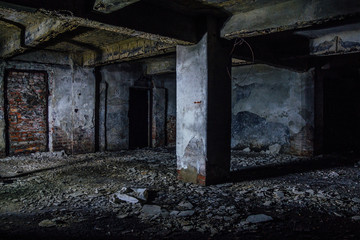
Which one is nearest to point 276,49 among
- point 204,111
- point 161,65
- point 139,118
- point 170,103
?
point 204,111

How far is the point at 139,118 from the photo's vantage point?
28.8 ft

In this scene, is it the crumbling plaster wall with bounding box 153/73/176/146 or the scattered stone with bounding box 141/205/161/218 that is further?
the crumbling plaster wall with bounding box 153/73/176/146

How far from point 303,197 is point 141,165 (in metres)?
3.24

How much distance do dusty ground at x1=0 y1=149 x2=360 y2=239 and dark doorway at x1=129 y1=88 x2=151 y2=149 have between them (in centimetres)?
316

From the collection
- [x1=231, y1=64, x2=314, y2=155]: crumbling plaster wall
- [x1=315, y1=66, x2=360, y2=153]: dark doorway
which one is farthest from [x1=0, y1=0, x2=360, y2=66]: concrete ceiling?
[x1=315, y1=66, x2=360, y2=153]: dark doorway

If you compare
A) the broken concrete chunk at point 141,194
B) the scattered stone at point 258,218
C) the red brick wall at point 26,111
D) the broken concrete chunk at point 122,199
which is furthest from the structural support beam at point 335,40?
the red brick wall at point 26,111

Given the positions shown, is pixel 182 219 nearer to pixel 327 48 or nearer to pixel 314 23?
pixel 314 23

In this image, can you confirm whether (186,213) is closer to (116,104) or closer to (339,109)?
(116,104)

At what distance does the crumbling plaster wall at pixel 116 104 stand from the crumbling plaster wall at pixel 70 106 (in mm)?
417

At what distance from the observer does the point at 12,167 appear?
5.45 metres

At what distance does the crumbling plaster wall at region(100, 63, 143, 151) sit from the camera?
7.77 meters

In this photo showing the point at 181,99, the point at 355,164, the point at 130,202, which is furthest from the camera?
the point at 355,164

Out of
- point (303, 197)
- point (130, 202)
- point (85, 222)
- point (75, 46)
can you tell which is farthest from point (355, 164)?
point (75, 46)

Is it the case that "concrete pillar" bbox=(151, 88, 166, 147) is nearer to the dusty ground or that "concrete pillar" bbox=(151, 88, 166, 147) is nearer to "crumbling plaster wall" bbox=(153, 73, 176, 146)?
"crumbling plaster wall" bbox=(153, 73, 176, 146)
